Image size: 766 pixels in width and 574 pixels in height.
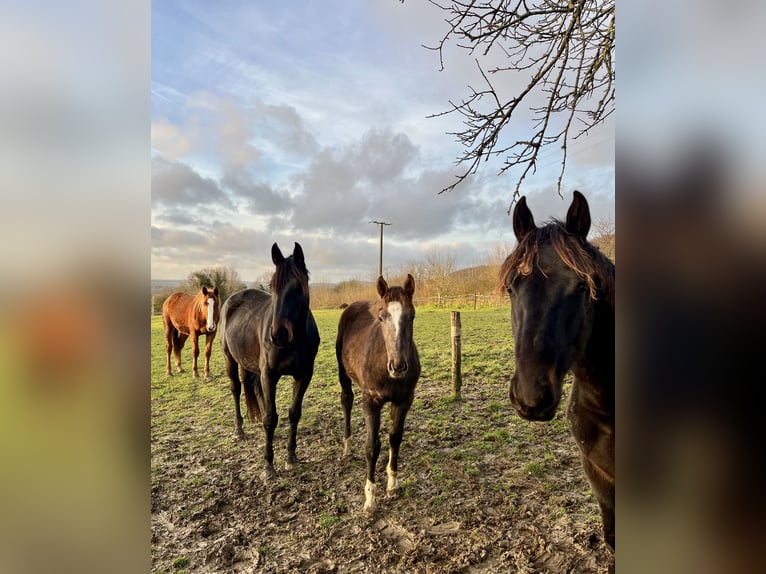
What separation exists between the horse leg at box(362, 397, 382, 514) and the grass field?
0.12m

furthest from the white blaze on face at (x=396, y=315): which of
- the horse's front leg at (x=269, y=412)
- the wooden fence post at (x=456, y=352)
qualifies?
the wooden fence post at (x=456, y=352)

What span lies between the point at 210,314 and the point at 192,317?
0.26 meters

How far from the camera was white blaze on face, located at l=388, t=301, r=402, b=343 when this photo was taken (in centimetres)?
225

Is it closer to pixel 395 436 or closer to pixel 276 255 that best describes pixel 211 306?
pixel 276 255

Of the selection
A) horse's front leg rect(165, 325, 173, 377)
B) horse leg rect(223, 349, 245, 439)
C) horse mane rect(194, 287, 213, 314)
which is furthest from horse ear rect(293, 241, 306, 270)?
horse's front leg rect(165, 325, 173, 377)

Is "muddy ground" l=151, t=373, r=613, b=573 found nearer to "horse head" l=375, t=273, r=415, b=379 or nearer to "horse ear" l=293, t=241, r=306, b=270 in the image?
"horse head" l=375, t=273, r=415, b=379

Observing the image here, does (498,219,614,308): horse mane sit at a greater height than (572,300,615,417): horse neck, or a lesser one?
greater

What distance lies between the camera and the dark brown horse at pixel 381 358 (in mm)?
2273

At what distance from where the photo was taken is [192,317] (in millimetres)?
4305

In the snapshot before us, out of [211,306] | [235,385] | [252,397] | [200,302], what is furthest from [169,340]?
[252,397]

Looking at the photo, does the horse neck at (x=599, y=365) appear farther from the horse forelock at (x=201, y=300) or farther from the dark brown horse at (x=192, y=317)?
the horse forelock at (x=201, y=300)
